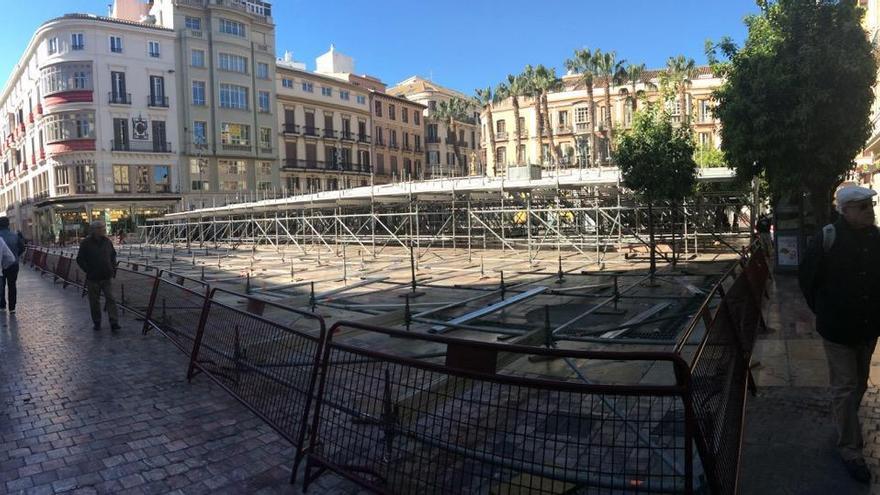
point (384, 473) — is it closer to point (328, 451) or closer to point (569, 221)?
point (328, 451)

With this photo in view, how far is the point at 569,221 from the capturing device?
85.7ft

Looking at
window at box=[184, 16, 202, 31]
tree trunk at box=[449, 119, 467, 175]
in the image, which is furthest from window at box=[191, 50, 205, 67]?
tree trunk at box=[449, 119, 467, 175]

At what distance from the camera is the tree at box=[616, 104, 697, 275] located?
48.1 ft

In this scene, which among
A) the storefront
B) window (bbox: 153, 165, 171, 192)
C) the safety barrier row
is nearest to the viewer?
the safety barrier row

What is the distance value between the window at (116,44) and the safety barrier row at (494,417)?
50.7m

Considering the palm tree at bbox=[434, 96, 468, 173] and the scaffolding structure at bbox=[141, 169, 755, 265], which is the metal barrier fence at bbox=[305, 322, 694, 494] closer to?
the scaffolding structure at bbox=[141, 169, 755, 265]

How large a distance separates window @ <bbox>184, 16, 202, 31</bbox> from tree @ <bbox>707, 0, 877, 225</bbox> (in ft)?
165

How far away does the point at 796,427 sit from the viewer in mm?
4121

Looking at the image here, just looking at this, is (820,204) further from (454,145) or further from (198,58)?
(454,145)

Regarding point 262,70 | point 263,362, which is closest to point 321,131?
point 262,70

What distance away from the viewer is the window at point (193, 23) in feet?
164

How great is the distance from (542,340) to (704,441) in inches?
152

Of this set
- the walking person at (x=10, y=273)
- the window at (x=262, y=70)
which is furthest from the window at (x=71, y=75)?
the walking person at (x=10, y=273)

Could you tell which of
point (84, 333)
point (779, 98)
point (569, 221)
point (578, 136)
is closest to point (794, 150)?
point (779, 98)
